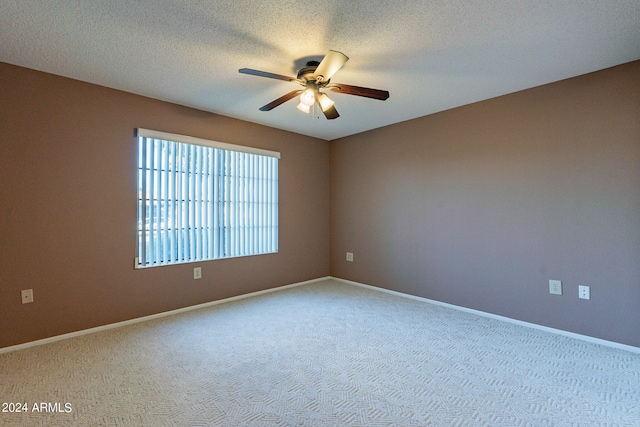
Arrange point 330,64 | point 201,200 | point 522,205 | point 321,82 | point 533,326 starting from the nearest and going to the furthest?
point 330,64, point 321,82, point 533,326, point 522,205, point 201,200

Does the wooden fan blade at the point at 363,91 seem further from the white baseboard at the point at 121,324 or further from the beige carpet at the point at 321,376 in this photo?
the white baseboard at the point at 121,324

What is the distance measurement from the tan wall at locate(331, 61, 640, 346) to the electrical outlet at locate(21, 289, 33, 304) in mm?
3747

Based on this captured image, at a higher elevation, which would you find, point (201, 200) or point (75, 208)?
point (201, 200)

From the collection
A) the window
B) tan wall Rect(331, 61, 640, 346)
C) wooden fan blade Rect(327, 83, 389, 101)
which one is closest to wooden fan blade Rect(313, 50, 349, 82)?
wooden fan blade Rect(327, 83, 389, 101)

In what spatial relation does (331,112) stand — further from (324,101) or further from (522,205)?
(522,205)

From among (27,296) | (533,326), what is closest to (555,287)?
(533,326)

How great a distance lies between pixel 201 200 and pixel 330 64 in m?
2.32

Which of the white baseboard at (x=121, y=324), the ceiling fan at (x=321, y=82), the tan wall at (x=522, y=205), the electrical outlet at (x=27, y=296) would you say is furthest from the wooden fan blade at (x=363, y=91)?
the electrical outlet at (x=27, y=296)

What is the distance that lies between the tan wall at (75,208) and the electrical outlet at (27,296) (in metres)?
0.03

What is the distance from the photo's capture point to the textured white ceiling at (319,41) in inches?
70.7

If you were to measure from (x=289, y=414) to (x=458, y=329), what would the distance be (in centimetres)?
195

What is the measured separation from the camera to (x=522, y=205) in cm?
301

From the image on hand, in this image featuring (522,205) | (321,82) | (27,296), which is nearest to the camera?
(321,82)

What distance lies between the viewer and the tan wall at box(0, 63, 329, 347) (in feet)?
Result: 8.09
